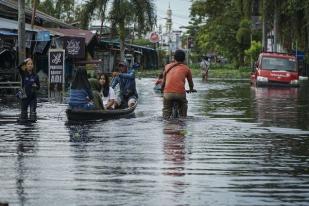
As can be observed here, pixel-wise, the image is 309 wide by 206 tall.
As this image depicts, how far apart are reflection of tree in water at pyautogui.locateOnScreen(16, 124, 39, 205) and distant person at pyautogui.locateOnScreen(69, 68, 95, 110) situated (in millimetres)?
1113

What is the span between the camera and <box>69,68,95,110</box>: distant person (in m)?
16.6

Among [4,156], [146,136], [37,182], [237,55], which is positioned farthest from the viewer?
[237,55]

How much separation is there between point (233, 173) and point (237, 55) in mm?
81491

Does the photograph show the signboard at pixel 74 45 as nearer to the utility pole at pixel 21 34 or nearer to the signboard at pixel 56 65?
the signboard at pixel 56 65

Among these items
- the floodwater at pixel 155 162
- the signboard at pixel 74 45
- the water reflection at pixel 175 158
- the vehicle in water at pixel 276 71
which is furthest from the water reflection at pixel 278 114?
the vehicle in water at pixel 276 71

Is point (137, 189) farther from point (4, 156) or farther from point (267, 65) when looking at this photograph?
point (267, 65)

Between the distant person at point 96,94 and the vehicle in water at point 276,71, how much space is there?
22.7 meters

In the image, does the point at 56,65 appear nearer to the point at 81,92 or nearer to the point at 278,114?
the point at 278,114

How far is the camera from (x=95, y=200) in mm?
7559

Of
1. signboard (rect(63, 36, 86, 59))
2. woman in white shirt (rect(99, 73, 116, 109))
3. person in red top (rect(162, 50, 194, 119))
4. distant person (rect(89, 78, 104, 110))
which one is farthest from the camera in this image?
signboard (rect(63, 36, 86, 59))

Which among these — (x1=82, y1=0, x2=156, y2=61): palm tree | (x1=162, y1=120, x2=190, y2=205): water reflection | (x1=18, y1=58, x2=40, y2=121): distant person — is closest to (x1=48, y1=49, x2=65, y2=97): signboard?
(x1=18, y1=58, x2=40, y2=121): distant person

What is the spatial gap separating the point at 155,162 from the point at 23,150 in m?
2.53

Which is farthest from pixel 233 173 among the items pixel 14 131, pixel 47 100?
pixel 47 100

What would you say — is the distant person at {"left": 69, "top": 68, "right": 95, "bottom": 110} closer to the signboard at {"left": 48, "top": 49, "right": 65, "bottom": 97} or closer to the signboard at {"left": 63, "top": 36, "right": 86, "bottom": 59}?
the signboard at {"left": 48, "top": 49, "right": 65, "bottom": 97}
